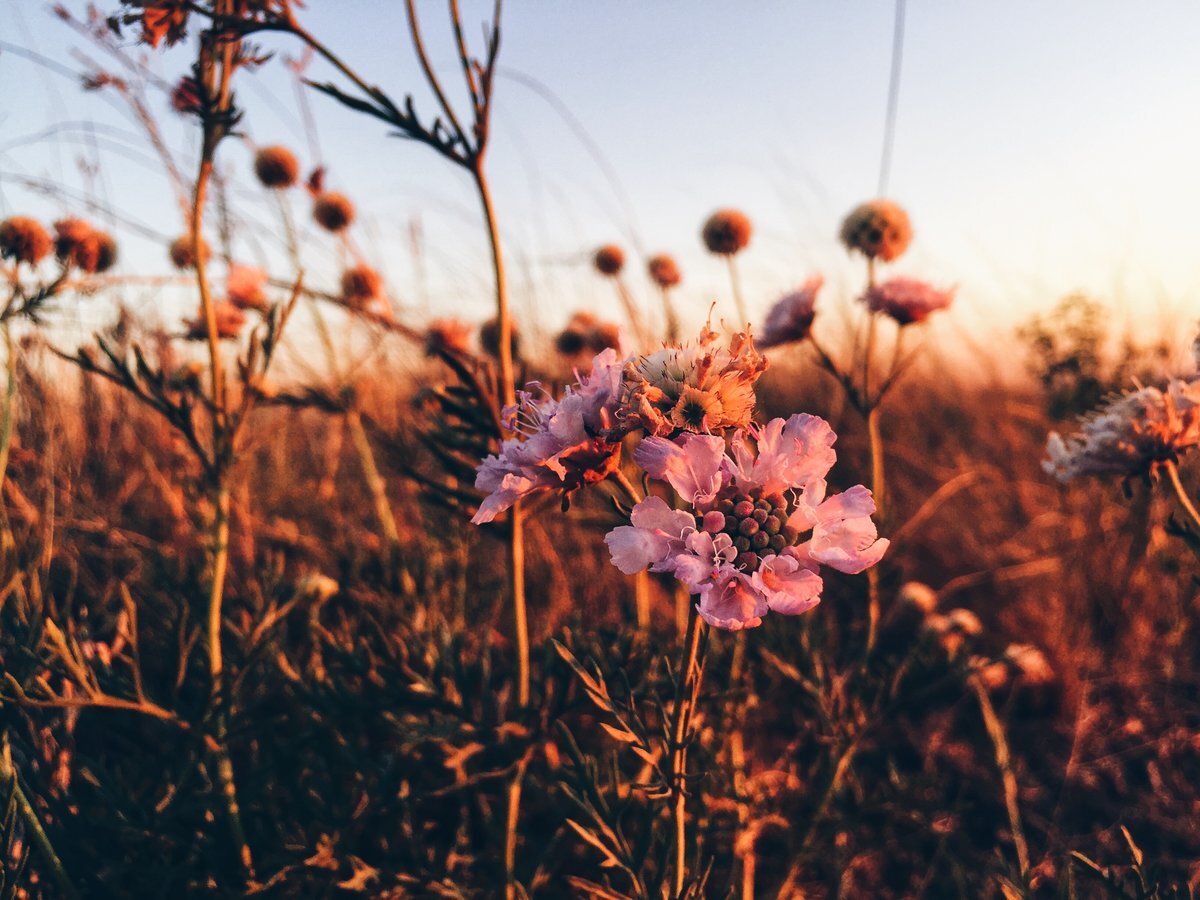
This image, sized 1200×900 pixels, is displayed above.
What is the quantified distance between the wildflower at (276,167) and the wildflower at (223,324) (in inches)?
36.2

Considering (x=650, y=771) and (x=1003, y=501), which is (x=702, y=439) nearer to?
(x=650, y=771)

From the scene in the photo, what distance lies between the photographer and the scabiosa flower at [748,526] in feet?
2.81

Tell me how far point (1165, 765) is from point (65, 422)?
438 centimetres

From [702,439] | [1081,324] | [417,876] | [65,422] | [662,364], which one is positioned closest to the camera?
[702,439]

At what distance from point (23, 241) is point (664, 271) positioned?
247 centimetres

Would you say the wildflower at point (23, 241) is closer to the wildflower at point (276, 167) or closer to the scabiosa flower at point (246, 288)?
the scabiosa flower at point (246, 288)

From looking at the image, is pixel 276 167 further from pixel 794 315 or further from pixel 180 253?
pixel 794 315

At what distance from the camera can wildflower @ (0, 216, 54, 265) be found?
7.24 feet

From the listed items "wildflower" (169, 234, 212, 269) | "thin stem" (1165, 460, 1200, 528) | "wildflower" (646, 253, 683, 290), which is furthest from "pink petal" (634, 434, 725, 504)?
"wildflower" (646, 253, 683, 290)

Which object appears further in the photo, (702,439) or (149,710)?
(149,710)

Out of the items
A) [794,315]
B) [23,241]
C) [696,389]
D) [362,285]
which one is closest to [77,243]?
[23,241]

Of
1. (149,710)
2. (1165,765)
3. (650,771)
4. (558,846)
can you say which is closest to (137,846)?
(149,710)

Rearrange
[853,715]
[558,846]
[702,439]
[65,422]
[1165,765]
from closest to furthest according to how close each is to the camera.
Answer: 1. [702,439]
2. [853,715]
3. [558,846]
4. [1165,765]
5. [65,422]

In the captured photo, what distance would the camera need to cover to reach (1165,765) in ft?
7.70
